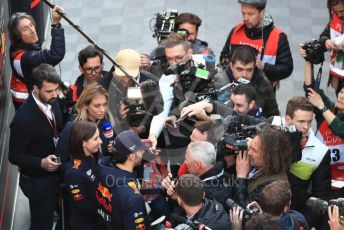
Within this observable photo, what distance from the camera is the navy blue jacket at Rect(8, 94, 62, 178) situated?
6188 millimetres

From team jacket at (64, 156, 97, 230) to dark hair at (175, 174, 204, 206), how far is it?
0.86m

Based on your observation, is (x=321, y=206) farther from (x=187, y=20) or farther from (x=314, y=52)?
(x=187, y=20)

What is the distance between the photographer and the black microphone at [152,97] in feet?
21.1

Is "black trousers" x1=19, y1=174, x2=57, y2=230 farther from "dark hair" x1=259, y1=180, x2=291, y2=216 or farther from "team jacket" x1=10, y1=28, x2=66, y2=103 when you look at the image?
"dark hair" x1=259, y1=180, x2=291, y2=216

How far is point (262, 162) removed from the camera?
18.2 feet

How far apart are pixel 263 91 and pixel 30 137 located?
2.13 m

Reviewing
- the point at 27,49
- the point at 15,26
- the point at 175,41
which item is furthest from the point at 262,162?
the point at 15,26

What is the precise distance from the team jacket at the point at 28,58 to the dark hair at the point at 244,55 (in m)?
1.64

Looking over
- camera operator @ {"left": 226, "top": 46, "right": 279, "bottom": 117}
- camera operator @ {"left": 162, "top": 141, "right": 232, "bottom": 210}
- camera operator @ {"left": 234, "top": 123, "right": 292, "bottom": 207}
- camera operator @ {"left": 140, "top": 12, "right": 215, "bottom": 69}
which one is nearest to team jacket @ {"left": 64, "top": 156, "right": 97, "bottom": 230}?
camera operator @ {"left": 162, "top": 141, "right": 232, "bottom": 210}

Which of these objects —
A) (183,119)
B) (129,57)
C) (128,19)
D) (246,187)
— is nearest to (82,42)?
(128,19)

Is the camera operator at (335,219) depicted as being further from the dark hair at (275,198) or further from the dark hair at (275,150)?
the dark hair at (275,150)

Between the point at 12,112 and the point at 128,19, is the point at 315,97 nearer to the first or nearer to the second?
the point at 12,112

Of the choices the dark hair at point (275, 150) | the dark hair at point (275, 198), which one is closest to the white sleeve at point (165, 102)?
the dark hair at point (275, 150)

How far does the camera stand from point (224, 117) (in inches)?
239
